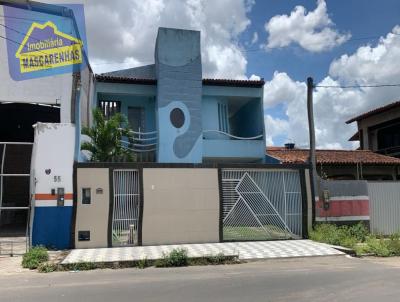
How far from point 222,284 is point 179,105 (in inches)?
575

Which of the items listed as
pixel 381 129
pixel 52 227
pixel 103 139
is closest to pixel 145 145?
pixel 103 139

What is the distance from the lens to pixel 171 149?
23266 mm

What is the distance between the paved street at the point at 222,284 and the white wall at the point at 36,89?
320 inches

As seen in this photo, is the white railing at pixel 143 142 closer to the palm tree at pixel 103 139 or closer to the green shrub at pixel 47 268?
the palm tree at pixel 103 139

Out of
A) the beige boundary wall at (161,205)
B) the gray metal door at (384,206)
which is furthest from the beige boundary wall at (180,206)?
the gray metal door at (384,206)

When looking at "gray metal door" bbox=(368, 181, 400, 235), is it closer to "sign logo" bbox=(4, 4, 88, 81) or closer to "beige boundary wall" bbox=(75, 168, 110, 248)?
"beige boundary wall" bbox=(75, 168, 110, 248)

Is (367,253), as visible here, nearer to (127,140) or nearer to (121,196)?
(121,196)

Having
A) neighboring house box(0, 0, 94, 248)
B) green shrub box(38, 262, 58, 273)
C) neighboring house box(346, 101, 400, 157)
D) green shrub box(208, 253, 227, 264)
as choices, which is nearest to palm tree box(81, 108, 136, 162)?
neighboring house box(0, 0, 94, 248)

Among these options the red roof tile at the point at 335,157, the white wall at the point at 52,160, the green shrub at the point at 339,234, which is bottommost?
the green shrub at the point at 339,234

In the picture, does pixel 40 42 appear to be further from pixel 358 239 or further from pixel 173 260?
pixel 358 239

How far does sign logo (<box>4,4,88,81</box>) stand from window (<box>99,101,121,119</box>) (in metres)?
5.63

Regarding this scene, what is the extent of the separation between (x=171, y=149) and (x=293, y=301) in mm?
15859

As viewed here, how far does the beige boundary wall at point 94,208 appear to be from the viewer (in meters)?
16.1

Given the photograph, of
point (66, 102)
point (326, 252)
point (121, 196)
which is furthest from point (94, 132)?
point (326, 252)
